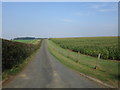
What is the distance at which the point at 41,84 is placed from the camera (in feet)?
26.8

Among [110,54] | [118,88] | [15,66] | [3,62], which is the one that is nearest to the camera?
[118,88]

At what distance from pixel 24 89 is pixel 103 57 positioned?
16404mm

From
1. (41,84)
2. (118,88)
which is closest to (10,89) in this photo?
(41,84)

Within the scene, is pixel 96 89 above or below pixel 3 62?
below

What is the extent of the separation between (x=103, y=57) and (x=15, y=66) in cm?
1323

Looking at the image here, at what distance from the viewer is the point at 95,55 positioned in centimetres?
2356

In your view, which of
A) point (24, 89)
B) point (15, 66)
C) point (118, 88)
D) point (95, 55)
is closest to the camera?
point (24, 89)

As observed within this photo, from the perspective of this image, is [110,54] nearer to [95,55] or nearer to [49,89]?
[95,55]

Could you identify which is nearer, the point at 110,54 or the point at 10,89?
the point at 10,89

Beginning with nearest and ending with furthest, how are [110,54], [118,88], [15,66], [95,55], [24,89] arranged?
[24,89]
[118,88]
[15,66]
[110,54]
[95,55]

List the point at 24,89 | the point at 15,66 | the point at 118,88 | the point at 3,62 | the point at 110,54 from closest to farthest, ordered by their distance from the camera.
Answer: the point at 24,89 < the point at 118,88 < the point at 3,62 < the point at 15,66 < the point at 110,54

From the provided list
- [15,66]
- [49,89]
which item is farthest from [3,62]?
[49,89]

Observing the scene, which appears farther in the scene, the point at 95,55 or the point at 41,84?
the point at 95,55

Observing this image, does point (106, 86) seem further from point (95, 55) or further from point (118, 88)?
point (95, 55)
